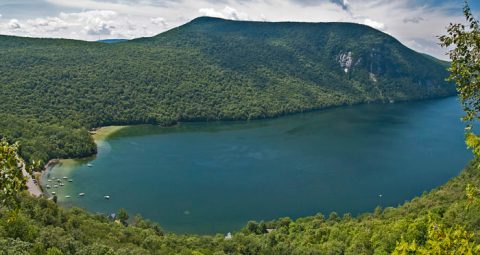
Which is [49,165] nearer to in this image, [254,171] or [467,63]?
[254,171]

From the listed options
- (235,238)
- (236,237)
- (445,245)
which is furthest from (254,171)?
(445,245)

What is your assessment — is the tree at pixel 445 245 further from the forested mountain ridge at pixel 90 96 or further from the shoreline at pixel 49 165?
the forested mountain ridge at pixel 90 96

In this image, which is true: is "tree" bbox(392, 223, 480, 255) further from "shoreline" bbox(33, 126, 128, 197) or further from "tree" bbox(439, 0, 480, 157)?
"shoreline" bbox(33, 126, 128, 197)

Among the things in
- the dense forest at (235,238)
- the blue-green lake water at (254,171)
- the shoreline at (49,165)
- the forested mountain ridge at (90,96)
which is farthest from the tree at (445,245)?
the forested mountain ridge at (90,96)

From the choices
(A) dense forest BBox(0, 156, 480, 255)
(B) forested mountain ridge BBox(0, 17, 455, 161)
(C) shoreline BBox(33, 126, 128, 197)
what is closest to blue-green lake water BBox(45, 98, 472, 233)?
(C) shoreline BBox(33, 126, 128, 197)

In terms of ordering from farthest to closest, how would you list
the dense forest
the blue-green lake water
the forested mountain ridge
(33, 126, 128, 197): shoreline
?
the forested mountain ridge < (33, 126, 128, 197): shoreline < the blue-green lake water < the dense forest
